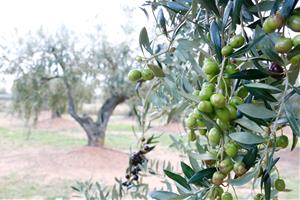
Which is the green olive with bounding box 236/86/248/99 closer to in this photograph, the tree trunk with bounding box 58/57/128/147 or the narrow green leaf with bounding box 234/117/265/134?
the narrow green leaf with bounding box 234/117/265/134

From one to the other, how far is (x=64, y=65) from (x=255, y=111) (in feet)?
18.5

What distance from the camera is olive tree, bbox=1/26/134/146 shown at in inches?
222

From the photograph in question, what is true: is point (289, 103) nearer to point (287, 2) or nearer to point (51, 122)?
point (287, 2)

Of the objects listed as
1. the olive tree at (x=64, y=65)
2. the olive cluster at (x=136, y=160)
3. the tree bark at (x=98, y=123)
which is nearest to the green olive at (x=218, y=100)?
the olive cluster at (x=136, y=160)

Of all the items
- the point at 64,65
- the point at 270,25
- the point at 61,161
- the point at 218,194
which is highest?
the point at 64,65

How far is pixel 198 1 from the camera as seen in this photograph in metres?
0.28

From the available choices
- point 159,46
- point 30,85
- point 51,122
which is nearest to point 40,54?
point 30,85

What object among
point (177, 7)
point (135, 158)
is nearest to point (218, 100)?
point (177, 7)

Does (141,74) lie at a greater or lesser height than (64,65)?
lesser

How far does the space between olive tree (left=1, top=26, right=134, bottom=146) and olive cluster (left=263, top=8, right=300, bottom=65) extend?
17.9 ft

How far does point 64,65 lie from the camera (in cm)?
575

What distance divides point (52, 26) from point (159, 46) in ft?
18.0

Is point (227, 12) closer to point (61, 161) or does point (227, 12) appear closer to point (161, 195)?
point (161, 195)

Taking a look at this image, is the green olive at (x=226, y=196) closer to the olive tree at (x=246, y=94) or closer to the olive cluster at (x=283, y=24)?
the olive tree at (x=246, y=94)
